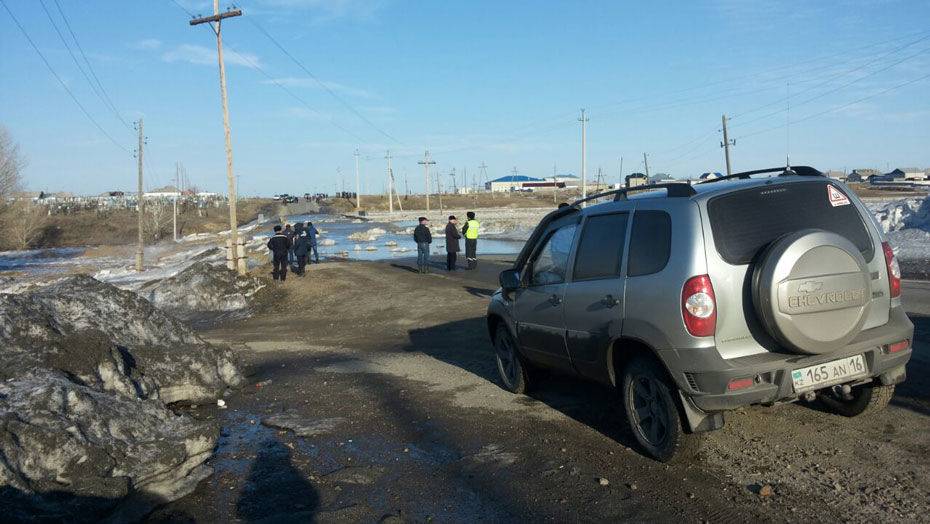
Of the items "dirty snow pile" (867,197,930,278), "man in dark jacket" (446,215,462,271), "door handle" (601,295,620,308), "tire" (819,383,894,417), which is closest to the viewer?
"door handle" (601,295,620,308)

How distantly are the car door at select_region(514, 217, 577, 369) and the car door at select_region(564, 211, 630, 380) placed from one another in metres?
0.17

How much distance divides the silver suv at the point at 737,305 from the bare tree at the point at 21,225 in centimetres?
6304

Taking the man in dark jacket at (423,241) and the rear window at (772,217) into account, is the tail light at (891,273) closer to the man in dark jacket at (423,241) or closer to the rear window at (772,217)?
the rear window at (772,217)

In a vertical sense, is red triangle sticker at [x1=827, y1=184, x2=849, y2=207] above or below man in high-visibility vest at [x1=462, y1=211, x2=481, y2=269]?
above

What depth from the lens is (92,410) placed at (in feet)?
17.3

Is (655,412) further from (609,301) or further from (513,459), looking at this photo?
(513,459)

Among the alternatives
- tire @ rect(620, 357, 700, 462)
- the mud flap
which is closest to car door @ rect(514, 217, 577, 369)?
tire @ rect(620, 357, 700, 462)

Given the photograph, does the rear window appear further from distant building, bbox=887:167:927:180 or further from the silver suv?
distant building, bbox=887:167:927:180

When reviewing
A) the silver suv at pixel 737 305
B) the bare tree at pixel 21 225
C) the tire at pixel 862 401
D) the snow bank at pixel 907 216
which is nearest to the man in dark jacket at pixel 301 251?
the silver suv at pixel 737 305

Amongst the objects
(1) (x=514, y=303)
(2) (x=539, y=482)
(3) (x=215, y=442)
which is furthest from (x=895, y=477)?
(3) (x=215, y=442)

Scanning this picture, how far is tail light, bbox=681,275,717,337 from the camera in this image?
180 inches

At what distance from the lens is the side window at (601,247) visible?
18.0ft

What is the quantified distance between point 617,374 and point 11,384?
179 inches

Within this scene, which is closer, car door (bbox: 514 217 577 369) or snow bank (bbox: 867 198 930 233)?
car door (bbox: 514 217 577 369)
